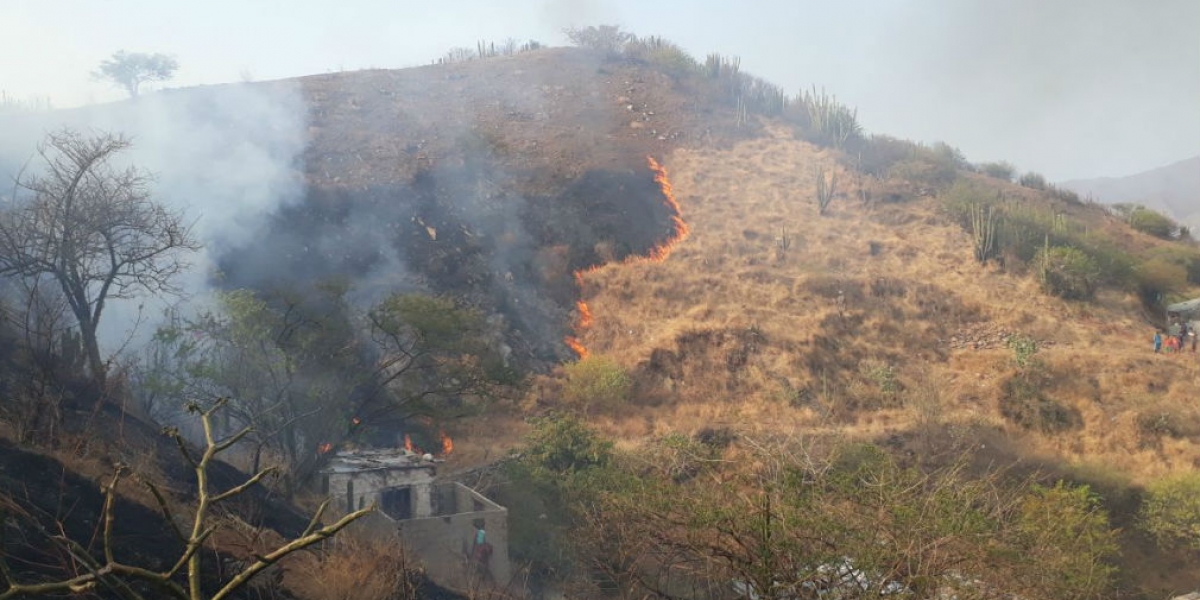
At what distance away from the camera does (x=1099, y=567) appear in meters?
12.6

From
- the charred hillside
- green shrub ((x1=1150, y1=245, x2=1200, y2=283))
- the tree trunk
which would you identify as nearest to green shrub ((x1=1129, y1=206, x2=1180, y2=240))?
green shrub ((x1=1150, y1=245, x2=1200, y2=283))

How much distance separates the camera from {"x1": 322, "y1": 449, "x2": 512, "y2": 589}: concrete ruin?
13.2 m

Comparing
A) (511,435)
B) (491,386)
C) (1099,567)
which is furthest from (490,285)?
(1099,567)

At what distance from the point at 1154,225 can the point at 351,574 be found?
38.0m

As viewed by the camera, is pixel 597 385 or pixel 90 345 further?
pixel 597 385

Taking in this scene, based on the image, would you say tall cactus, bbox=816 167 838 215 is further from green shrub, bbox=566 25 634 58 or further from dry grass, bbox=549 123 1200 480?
green shrub, bbox=566 25 634 58

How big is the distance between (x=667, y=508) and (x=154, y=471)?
295 inches

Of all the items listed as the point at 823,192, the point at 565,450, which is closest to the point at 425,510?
the point at 565,450

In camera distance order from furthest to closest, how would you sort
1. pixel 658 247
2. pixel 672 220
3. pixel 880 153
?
pixel 880 153, pixel 672 220, pixel 658 247

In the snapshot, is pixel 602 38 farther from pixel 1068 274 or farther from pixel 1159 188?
pixel 1159 188

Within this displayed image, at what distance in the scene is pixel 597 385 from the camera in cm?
2297

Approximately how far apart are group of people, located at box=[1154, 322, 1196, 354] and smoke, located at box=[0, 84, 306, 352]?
27612 mm

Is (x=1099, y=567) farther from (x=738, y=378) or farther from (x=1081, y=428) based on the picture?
(x=738, y=378)

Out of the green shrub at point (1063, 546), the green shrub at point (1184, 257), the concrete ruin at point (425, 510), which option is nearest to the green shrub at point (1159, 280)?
the green shrub at point (1184, 257)
